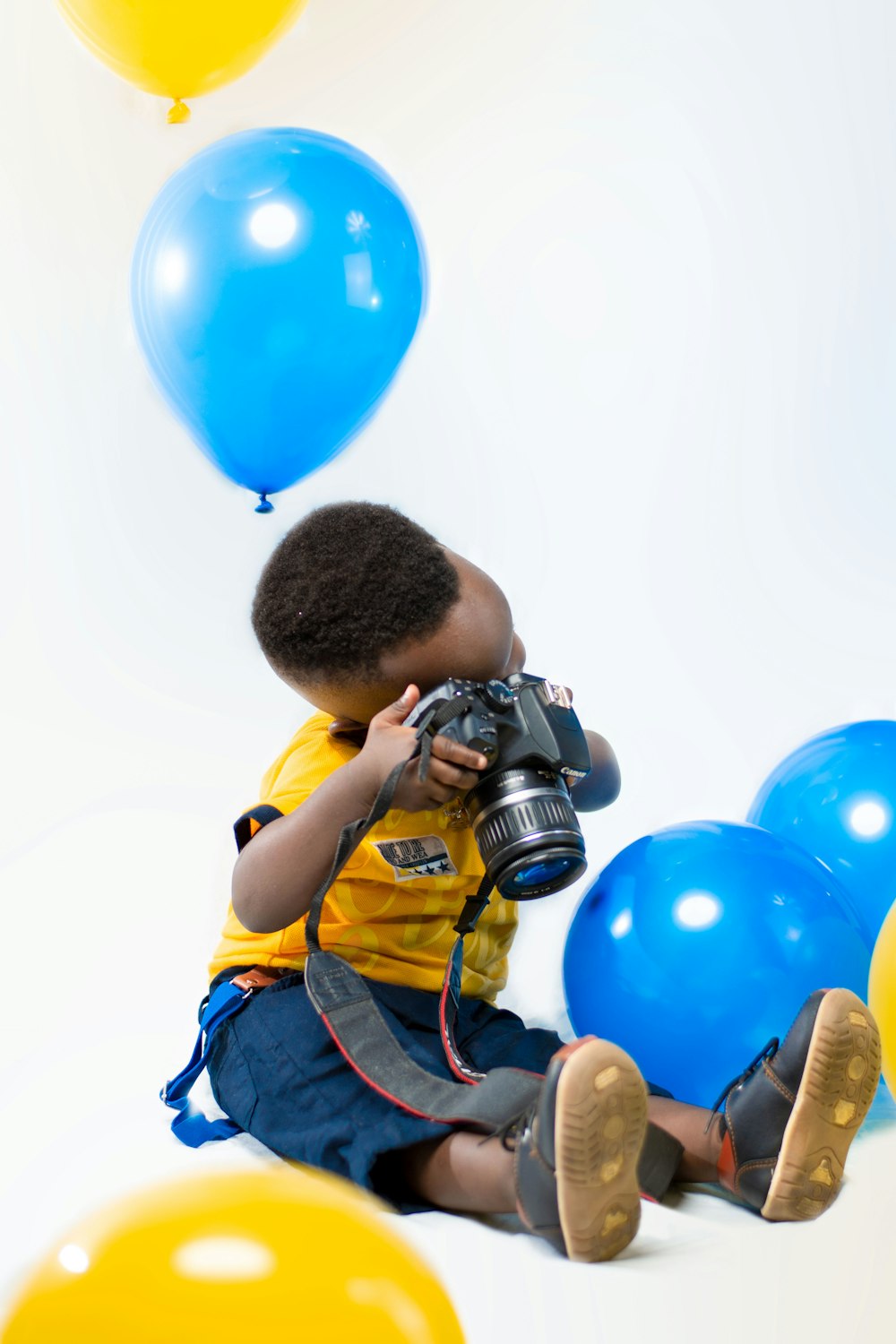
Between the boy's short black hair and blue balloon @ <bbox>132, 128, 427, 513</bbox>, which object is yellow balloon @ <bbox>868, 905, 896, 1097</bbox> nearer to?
the boy's short black hair

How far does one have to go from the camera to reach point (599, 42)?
220 cm

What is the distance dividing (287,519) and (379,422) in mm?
224

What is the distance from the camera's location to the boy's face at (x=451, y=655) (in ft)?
3.92

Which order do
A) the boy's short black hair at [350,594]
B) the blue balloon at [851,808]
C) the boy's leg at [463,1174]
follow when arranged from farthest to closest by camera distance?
1. the blue balloon at [851,808]
2. the boy's short black hair at [350,594]
3. the boy's leg at [463,1174]

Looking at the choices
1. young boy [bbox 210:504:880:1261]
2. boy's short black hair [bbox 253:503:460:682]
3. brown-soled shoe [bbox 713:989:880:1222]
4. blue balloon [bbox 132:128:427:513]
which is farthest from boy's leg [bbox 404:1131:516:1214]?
blue balloon [bbox 132:128:427:513]

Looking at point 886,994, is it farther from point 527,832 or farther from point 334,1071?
point 334,1071

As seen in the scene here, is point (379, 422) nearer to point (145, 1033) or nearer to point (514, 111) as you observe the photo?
point (514, 111)

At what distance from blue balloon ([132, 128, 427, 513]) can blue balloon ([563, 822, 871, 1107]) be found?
0.65 m

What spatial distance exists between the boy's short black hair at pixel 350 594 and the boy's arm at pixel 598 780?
0.29 m

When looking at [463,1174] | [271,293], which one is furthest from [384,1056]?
[271,293]

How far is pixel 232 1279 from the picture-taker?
711 millimetres

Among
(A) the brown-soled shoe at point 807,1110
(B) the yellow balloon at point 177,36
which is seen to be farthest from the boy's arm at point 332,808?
(B) the yellow balloon at point 177,36

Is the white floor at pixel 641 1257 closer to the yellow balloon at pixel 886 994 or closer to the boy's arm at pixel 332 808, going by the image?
the yellow balloon at pixel 886 994

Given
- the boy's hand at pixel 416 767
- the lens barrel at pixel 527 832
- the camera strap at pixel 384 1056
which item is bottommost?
the camera strap at pixel 384 1056
